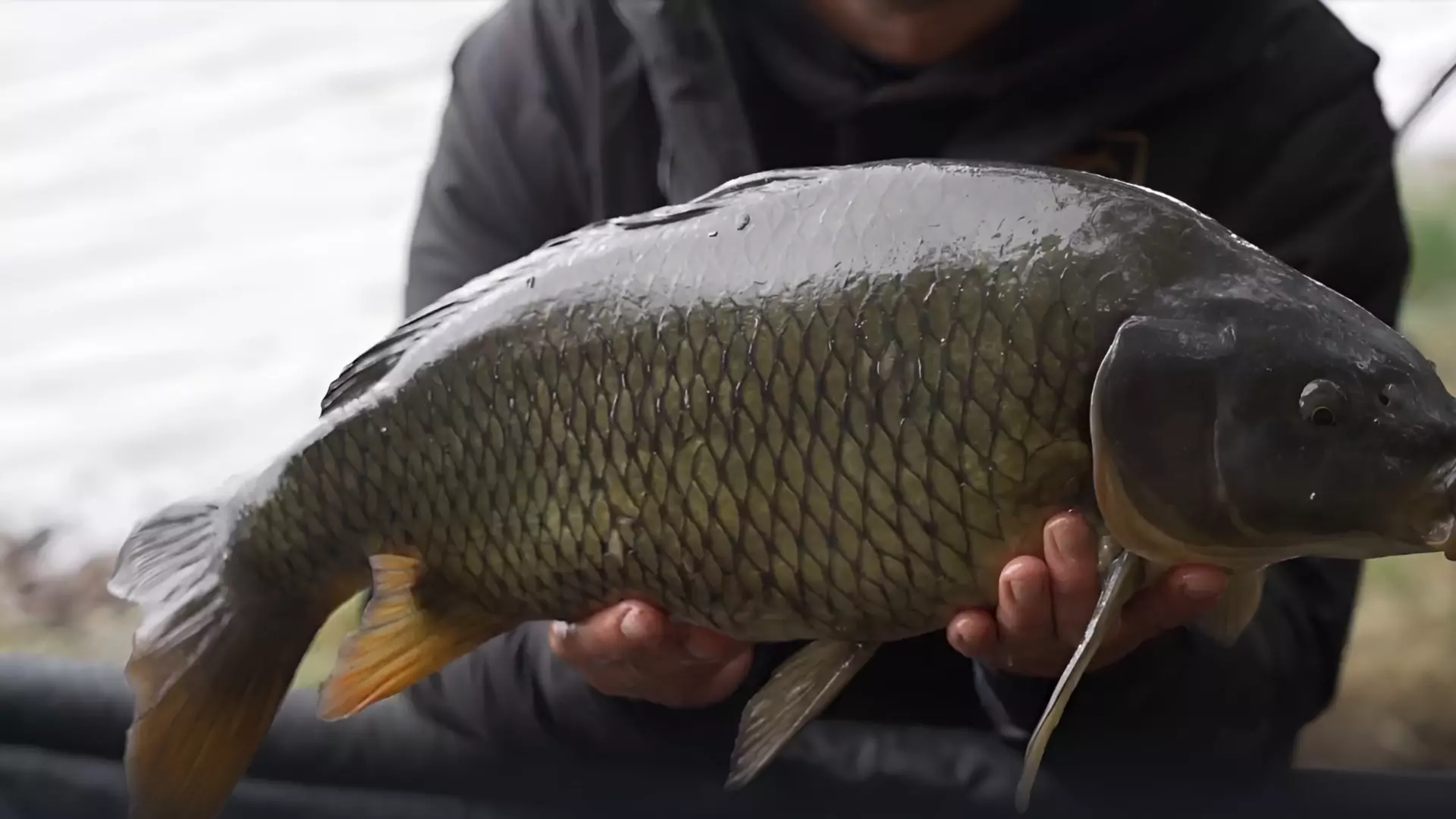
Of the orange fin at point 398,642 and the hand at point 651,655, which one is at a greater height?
the orange fin at point 398,642

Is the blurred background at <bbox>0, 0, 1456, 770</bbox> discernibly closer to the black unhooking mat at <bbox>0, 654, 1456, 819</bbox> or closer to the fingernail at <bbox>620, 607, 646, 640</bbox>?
the black unhooking mat at <bbox>0, 654, 1456, 819</bbox>

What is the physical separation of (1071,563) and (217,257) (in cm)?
153

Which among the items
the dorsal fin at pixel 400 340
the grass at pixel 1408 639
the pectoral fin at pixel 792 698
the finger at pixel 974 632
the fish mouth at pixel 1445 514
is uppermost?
the dorsal fin at pixel 400 340

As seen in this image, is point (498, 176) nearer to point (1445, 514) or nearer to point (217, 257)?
point (1445, 514)

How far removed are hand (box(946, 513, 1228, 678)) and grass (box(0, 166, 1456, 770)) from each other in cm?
76

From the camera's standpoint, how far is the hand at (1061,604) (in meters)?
0.56

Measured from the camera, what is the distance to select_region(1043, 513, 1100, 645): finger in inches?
21.9

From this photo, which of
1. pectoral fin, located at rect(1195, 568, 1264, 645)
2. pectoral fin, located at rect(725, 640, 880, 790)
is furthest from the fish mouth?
pectoral fin, located at rect(725, 640, 880, 790)

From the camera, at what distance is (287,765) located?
101 centimetres

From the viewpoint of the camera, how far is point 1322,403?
0.51 meters

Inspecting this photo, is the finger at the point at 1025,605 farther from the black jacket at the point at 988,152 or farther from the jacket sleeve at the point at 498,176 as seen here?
the jacket sleeve at the point at 498,176

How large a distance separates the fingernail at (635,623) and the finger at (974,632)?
17 cm

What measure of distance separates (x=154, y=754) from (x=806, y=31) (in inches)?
26.2

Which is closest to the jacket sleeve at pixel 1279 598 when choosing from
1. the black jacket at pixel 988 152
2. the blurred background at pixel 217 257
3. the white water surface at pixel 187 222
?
the black jacket at pixel 988 152
